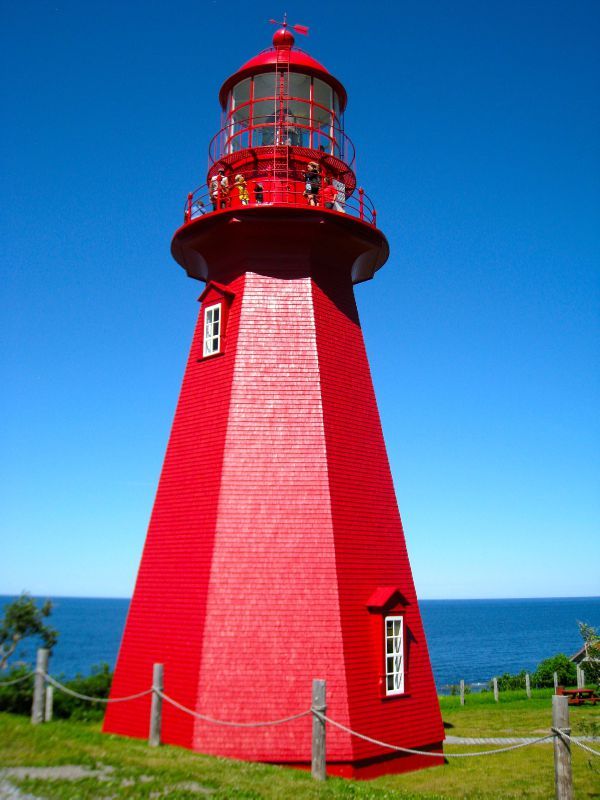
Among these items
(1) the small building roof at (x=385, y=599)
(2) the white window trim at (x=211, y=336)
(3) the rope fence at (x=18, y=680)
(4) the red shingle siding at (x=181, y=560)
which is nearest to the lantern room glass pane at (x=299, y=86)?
(4) the red shingle siding at (x=181, y=560)

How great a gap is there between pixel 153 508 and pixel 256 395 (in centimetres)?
313

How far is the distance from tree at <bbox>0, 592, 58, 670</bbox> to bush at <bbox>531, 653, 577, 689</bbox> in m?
21.9

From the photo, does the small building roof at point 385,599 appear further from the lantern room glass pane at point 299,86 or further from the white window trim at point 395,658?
the lantern room glass pane at point 299,86

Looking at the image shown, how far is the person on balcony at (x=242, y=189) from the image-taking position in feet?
46.5

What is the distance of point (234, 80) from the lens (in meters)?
15.5

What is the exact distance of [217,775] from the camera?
9117mm

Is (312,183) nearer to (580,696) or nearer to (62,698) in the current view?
(62,698)

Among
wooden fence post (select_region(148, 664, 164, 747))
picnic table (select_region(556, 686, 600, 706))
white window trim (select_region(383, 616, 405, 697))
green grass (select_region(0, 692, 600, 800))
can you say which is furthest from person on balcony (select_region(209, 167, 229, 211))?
picnic table (select_region(556, 686, 600, 706))

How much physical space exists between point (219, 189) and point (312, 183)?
6.07ft

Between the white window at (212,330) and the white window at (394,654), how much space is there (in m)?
6.03

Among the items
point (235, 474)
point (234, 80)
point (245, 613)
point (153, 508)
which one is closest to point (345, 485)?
point (235, 474)

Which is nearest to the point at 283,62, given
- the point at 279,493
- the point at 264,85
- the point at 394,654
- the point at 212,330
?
the point at 264,85

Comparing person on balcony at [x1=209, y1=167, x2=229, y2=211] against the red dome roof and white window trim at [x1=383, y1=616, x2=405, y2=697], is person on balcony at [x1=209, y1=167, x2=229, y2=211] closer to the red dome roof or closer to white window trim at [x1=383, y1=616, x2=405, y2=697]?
the red dome roof

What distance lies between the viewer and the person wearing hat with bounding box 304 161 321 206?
14.1 metres
